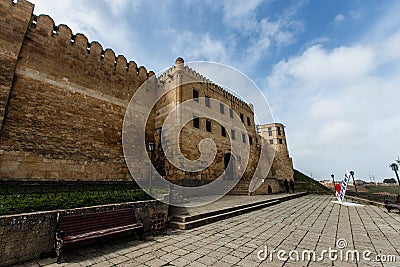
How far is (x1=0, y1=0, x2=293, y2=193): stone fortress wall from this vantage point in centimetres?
739

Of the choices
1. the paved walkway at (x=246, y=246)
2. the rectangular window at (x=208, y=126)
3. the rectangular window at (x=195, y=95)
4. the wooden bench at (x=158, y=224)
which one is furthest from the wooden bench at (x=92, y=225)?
the rectangular window at (x=195, y=95)

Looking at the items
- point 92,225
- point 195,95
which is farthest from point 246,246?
point 195,95

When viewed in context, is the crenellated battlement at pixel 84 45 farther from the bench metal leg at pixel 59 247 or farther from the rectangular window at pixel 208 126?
the bench metal leg at pixel 59 247

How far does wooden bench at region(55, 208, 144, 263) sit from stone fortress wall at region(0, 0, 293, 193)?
5.21 m

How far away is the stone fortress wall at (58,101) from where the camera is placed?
7395 millimetres

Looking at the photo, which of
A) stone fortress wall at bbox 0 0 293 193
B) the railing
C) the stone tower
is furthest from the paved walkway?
the stone tower

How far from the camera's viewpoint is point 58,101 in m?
8.73

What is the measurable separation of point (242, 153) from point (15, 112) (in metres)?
15.7

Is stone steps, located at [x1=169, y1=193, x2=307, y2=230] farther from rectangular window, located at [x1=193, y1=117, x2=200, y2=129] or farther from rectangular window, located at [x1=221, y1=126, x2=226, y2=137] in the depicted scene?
rectangular window, located at [x1=221, y1=126, x2=226, y2=137]

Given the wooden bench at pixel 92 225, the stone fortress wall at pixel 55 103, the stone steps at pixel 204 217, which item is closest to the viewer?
the wooden bench at pixel 92 225

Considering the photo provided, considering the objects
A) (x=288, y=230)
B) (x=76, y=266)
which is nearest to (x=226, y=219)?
(x=288, y=230)

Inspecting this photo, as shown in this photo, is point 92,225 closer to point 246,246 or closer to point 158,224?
point 158,224

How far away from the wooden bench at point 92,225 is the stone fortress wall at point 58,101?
5.21m

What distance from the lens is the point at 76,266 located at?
3.17 meters
